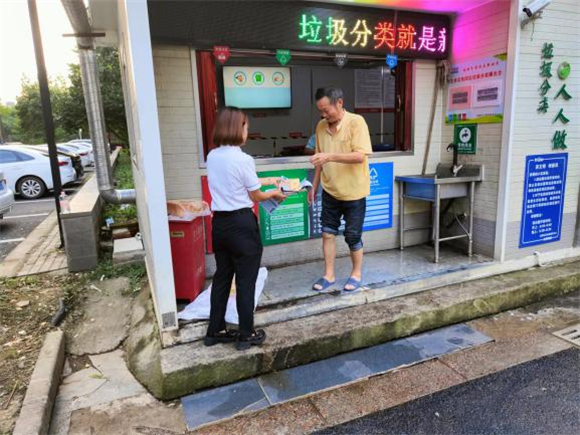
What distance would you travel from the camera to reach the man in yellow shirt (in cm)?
343

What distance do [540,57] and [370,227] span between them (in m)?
2.41

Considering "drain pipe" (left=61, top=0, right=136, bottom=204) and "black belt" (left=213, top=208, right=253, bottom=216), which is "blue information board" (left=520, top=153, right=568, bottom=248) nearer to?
"black belt" (left=213, top=208, right=253, bottom=216)

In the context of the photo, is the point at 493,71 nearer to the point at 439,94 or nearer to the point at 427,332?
the point at 439,94

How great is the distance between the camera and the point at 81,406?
275 centimetres

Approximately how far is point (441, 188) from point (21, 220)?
8.25 meters

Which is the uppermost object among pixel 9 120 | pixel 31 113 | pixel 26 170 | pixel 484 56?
pixel 9 120

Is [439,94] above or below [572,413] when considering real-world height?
above

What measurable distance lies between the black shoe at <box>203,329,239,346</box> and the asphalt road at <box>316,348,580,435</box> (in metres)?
0.94

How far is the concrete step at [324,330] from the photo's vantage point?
2.85m

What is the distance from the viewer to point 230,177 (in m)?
2.73

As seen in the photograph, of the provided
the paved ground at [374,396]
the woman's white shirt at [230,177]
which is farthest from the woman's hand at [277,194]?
the paved ground at [374,396]

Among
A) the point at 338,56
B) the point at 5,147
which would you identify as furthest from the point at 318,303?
the point at 5,147

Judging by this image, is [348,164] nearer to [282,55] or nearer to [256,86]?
[282,55]

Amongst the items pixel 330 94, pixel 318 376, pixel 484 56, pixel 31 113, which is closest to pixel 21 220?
pixel 330 94
